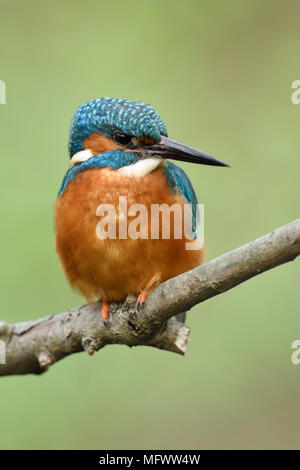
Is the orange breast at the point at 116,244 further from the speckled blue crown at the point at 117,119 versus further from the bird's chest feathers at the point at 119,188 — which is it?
the speckled blue crown at the point at 117,119

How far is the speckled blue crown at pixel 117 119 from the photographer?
10.9ft

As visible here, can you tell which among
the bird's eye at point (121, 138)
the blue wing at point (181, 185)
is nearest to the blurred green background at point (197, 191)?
the blue wing at point (181, 185)

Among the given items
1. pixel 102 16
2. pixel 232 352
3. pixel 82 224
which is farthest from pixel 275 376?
pixel 102 16

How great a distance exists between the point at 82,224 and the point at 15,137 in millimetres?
1782

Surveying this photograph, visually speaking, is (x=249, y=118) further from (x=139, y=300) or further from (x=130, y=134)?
(x=139, y=300)

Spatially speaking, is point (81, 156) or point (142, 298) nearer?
point (142, 298)

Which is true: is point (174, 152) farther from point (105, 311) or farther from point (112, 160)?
point (105, 311)

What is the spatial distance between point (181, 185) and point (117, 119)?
469 millimetres

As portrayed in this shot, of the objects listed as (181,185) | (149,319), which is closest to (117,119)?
(181,185)

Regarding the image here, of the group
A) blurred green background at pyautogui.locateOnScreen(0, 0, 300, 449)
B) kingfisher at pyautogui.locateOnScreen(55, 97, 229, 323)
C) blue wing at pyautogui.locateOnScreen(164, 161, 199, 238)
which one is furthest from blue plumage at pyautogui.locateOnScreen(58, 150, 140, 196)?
blurred green background at pyautogui.locateOnScreen(0, 0, 300, 449)

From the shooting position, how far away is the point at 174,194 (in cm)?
342

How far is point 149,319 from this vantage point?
121 inches

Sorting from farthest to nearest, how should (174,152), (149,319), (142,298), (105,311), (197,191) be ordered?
1. (197,191)
2. (105,311)
3. (174,152)
4. (142,298)
5. (149,319)

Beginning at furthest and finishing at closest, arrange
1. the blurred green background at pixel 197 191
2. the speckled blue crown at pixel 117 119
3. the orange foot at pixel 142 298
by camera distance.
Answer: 1. the blurred green background at pixel 197 191
2. the speckled blue crown at pixel 117 119
3. the orange foot at pixel 142 298
